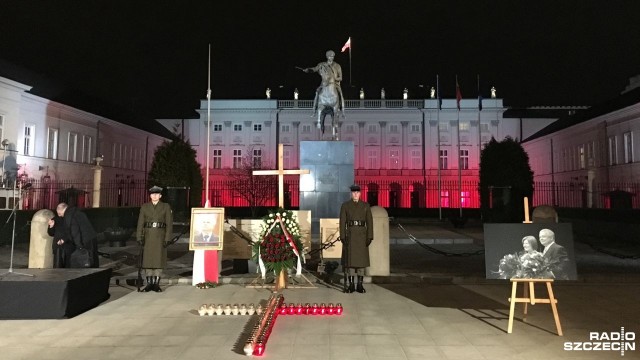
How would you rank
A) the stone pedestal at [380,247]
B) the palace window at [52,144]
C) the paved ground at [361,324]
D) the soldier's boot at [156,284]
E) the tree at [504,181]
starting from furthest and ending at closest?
the palace window at [52,144] < the tree at [504,181] < the stone pedestal at [380,247] < the soldier's boot at [156,284] < the paved ground at [361,324]

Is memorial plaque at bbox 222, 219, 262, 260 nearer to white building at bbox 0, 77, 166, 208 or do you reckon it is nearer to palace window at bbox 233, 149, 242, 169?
white building at bbox 0, 77, 166, 208

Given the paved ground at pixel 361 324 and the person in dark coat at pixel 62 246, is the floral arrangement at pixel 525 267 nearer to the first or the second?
the paved ground at pixel 361 324

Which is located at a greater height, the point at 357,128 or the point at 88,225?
the point at 357,128

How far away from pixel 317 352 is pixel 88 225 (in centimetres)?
557

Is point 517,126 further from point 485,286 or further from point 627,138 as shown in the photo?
point 485,286

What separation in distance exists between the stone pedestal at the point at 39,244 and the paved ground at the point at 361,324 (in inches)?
57.8

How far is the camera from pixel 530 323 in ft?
20.7

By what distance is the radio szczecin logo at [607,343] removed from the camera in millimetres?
5246

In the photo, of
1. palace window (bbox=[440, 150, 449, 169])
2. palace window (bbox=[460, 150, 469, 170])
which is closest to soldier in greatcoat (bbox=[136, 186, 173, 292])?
palace window (bbox=[440, 150, 449, 169])

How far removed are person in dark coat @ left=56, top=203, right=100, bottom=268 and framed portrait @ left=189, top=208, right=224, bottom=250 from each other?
1854 millimetres

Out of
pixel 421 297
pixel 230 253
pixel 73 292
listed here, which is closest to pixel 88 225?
pixel 73 292

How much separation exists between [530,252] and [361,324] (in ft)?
8.33

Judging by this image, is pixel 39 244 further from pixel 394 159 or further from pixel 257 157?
pixel 394 159

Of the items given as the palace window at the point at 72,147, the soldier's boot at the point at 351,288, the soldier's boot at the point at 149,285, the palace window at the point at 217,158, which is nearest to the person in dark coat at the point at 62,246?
the soldier's boot at the point at 149,285
